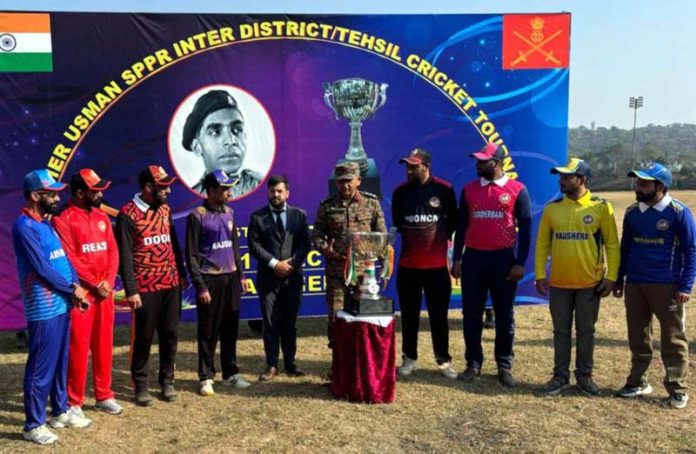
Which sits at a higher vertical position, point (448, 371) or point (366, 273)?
point (366, 273)

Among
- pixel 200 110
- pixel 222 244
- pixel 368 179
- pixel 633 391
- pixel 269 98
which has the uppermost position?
pixel 269 98

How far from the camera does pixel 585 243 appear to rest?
14.1 feet

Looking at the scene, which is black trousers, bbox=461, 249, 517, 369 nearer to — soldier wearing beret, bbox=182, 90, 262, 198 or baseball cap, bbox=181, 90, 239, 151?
soldier wearing beret, bbox=182, 90, 262, 198

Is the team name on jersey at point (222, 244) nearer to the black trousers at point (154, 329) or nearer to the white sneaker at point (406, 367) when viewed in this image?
the black trousers at point (154, 329)

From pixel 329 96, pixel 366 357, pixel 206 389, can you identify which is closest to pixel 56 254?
pixel 206 389

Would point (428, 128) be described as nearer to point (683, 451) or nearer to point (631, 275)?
point (631, 275)

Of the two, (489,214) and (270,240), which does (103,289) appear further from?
(489,214)

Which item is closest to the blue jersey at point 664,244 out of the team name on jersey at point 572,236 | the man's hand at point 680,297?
the man's hand at point 680,297

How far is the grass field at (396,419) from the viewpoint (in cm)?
356

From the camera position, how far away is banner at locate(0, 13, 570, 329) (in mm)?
5465

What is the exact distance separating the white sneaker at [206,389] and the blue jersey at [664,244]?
3153mm

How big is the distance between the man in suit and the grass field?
0.41m

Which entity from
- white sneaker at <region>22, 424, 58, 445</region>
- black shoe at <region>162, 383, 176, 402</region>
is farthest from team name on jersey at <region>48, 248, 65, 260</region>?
black shoe at <region>162, 383, 176, 402</region>

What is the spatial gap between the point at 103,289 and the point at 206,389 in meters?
1.13
